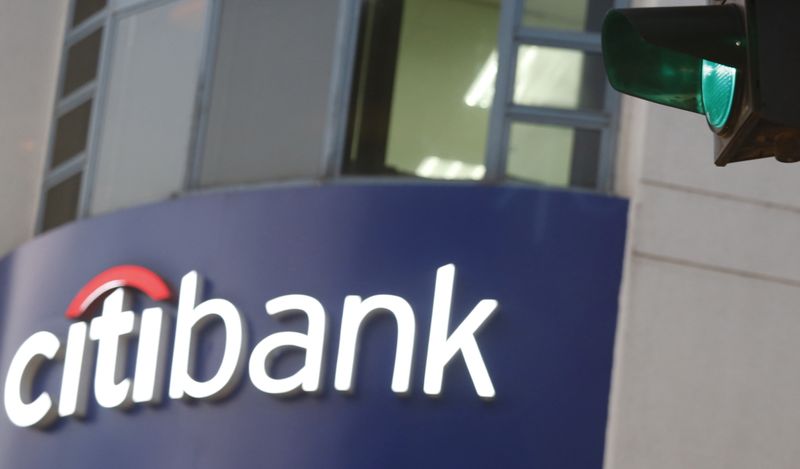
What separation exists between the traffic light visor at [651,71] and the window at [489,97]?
226 inches

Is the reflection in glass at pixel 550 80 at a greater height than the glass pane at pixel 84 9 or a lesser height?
lesser

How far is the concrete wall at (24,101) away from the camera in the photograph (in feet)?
44.3

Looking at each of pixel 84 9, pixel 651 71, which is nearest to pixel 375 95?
pixel 84 9

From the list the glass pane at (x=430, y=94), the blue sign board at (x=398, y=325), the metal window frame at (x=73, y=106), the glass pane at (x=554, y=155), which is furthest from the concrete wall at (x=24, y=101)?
the glass pane at (x=554, y=155)

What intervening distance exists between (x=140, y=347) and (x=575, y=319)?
308 centimetres

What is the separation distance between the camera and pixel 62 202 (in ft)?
42.2

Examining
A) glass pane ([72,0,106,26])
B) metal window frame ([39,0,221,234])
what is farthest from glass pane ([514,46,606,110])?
glass pane ([72,0,106,26])

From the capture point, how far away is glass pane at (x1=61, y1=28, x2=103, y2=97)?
41.9 feet

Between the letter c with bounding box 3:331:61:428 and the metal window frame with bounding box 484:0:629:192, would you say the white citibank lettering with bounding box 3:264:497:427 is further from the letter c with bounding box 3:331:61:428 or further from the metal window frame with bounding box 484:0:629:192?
the metal window frame with bounding box 484:0:629:192

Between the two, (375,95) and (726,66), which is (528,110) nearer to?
(375,95)

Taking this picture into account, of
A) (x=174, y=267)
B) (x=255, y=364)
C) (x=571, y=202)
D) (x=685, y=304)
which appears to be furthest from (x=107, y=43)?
(x=685, y=304)

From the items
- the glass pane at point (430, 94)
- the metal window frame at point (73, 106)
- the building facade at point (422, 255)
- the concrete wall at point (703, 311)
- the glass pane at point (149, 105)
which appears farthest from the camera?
the metal window frame at point (73, 106)

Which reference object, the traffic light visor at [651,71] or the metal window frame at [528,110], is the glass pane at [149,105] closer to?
the metal window frame at [528,110]

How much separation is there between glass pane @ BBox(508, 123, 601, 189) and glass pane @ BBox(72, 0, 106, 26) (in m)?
4.39
